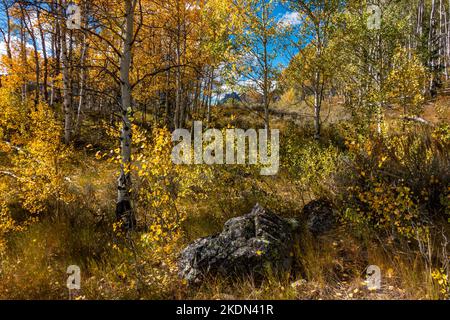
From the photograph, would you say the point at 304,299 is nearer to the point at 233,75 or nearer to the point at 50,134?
the point at 50,134

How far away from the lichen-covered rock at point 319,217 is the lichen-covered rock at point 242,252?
0.78m

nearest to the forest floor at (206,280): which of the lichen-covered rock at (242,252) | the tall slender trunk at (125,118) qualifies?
the lichen-covered rock at (242,252)

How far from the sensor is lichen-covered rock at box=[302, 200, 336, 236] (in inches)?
197

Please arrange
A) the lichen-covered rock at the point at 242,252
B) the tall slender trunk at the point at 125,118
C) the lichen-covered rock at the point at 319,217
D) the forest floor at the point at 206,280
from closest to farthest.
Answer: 1. the forest floor at the point at 206,280
2. the lichen-covered rock at the point at 242,252
3. the lichen-covered rock at the point at 319,217
4. the tall slender trunk at the point at 125,118

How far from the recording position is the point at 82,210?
647 centimetres

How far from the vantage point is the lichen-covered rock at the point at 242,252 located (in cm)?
387

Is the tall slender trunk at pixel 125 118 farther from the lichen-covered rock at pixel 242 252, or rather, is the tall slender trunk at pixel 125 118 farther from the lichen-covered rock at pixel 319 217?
the lichen-covered rock at pixel 319 217

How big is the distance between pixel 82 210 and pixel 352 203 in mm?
6260

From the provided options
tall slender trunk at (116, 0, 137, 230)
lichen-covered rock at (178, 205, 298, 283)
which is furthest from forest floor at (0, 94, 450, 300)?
tall slender trunk at (116, 0, 137, 230)

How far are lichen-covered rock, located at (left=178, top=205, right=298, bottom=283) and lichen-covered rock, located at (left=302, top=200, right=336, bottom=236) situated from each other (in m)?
0.78

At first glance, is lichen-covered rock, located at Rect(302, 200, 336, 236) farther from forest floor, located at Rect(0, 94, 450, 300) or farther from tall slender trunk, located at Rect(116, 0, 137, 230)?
tall slender trunk, located at Rect(116, 0, 137, 230)

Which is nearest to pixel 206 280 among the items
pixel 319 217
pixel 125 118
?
pixel 319 217

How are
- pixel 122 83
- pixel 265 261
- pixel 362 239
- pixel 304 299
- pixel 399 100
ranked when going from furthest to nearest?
1. pixel 399 100
2. pixel 122 83
3. pixel 362 239
4. pixel 265 261
5. pixel 304 299
